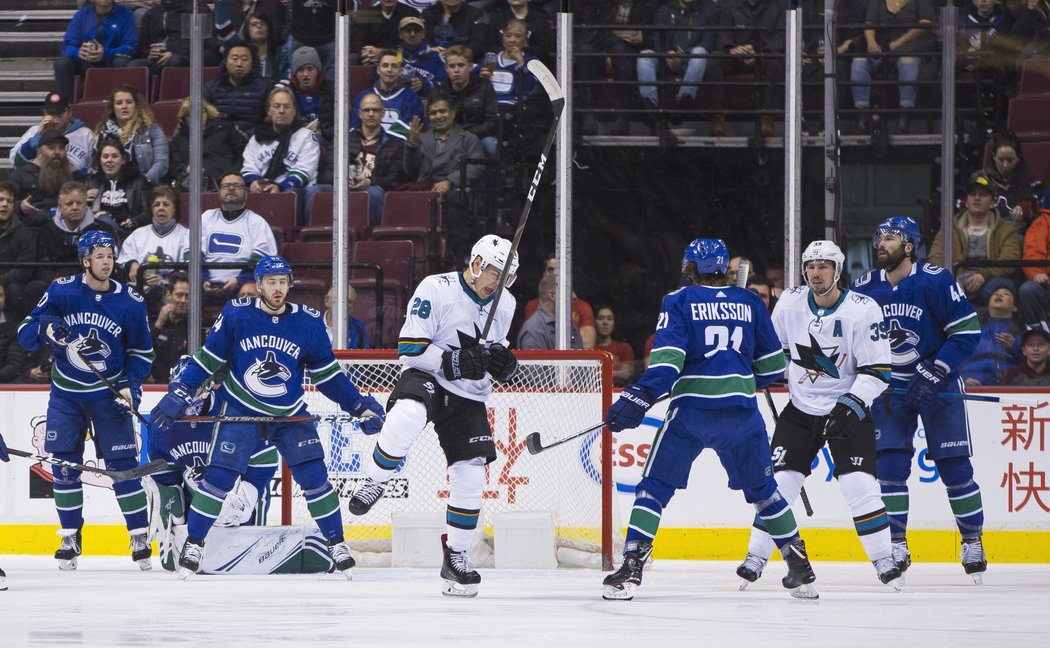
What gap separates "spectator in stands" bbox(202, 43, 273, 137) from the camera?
313 inches

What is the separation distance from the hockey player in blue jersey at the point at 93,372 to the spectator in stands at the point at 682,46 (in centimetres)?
266

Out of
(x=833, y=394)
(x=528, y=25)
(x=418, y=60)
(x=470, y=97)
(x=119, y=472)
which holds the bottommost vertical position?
(x=119, y=472)

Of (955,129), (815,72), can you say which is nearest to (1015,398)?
(955,129)

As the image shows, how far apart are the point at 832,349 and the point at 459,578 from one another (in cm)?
156

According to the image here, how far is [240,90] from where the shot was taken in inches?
319

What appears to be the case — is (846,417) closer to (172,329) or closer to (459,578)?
(459,578)

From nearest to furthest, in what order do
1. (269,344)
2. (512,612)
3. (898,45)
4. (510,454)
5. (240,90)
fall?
(512,612) < (269,344) < (510,454) < (898,45) < (240,90)

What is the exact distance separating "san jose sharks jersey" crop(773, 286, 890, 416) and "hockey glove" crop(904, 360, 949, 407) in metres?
0.47

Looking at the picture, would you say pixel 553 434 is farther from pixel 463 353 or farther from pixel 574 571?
pixel 463 353

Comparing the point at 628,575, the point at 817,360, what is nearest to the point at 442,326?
the point at 628,575

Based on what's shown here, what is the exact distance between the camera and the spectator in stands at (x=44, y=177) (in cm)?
820

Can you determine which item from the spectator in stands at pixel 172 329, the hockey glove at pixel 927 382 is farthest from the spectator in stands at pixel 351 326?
the hockey glove at pixel 927 382

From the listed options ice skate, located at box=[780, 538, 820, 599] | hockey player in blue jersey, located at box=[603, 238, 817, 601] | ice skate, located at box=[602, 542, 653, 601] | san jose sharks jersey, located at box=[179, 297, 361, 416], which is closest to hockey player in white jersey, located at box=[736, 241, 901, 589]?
ice skate, located at box=[780, 538, 820, 599]

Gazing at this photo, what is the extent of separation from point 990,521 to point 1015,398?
0.56m
